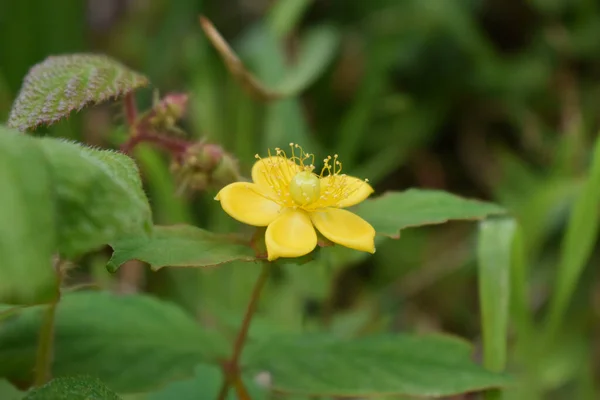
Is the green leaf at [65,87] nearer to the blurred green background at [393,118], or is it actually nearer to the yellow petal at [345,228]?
the yellow petal at [345,228]

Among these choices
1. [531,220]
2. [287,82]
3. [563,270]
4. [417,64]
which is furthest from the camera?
[417,64]

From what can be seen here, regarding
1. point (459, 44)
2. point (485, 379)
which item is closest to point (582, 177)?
point (459, 44)

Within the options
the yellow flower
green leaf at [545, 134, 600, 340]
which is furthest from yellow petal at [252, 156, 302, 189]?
green leaf at [545, 134, 600, 340]

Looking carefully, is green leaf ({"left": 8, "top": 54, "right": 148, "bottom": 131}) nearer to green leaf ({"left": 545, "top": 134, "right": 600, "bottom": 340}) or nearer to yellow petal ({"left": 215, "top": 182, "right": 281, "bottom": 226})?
yellow petal ({"left": 215, "top": 182, "right": 281, "bottom": 226})

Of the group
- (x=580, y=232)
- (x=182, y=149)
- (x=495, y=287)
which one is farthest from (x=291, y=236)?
(x=580, y=232)

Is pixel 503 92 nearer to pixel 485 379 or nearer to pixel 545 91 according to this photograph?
pixel 545 91

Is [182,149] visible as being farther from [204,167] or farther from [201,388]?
[201,388]

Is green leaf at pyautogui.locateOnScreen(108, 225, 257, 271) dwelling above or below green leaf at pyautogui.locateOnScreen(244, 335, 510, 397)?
above
